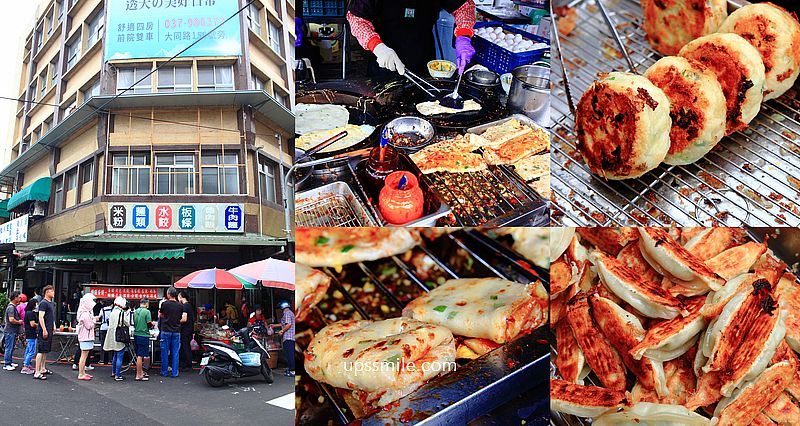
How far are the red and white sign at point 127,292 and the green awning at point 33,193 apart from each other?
29.9 inches

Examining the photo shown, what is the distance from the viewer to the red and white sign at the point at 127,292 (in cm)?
373

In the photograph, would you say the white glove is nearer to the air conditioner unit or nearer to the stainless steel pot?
the stainless steel pot

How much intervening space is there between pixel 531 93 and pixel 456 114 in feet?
1.50

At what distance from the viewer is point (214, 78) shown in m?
3.88

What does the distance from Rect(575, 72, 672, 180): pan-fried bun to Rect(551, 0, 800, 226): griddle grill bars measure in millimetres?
129

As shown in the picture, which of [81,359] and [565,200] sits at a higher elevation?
[565,200]

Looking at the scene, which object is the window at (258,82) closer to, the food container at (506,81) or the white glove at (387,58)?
the white glove at (387,58)

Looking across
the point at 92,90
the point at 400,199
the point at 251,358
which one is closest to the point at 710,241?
the point at 400,199

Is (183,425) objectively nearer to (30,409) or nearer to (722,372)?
(30,409)

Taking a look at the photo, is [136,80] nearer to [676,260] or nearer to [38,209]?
[38,209]

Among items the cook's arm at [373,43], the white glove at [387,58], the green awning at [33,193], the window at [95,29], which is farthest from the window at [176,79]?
the white glove at [387,58]

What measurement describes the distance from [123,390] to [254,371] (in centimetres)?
82

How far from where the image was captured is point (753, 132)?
3.09m

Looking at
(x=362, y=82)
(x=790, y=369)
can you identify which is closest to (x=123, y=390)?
(x=362, y=82)
